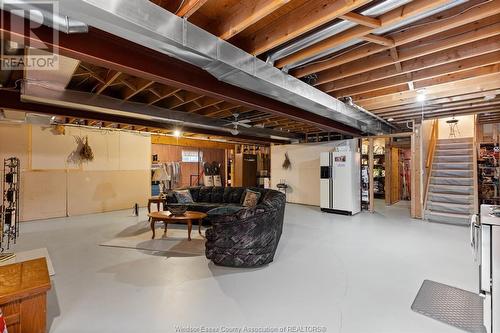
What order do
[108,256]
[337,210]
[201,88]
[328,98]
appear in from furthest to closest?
[337,210], [328,98], [108,256], [201,88]

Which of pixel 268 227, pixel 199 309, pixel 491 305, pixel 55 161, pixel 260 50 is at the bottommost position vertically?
pixel 199 309

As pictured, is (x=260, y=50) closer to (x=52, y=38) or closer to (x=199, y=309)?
(x=52, y=38)

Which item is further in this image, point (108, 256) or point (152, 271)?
point (108, 256)

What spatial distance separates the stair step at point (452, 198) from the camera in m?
5.82

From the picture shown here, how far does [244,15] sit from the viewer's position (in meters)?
2.13

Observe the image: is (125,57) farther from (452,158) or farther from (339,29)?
(452,158)

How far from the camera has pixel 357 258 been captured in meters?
3.62

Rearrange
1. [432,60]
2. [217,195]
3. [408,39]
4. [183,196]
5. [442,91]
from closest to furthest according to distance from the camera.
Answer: [408,39] < [432,60] < [442,91] < [183,196] < [217,195]

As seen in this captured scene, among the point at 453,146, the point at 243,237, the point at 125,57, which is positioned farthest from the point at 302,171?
the point at 125,57

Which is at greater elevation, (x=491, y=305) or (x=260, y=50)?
(x=260, y=50)

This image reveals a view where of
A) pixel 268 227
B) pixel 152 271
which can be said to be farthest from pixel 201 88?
pixel 152 271

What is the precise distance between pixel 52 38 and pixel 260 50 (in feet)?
6.08

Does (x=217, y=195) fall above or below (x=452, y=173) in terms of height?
below

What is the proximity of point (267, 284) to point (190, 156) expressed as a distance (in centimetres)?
905
